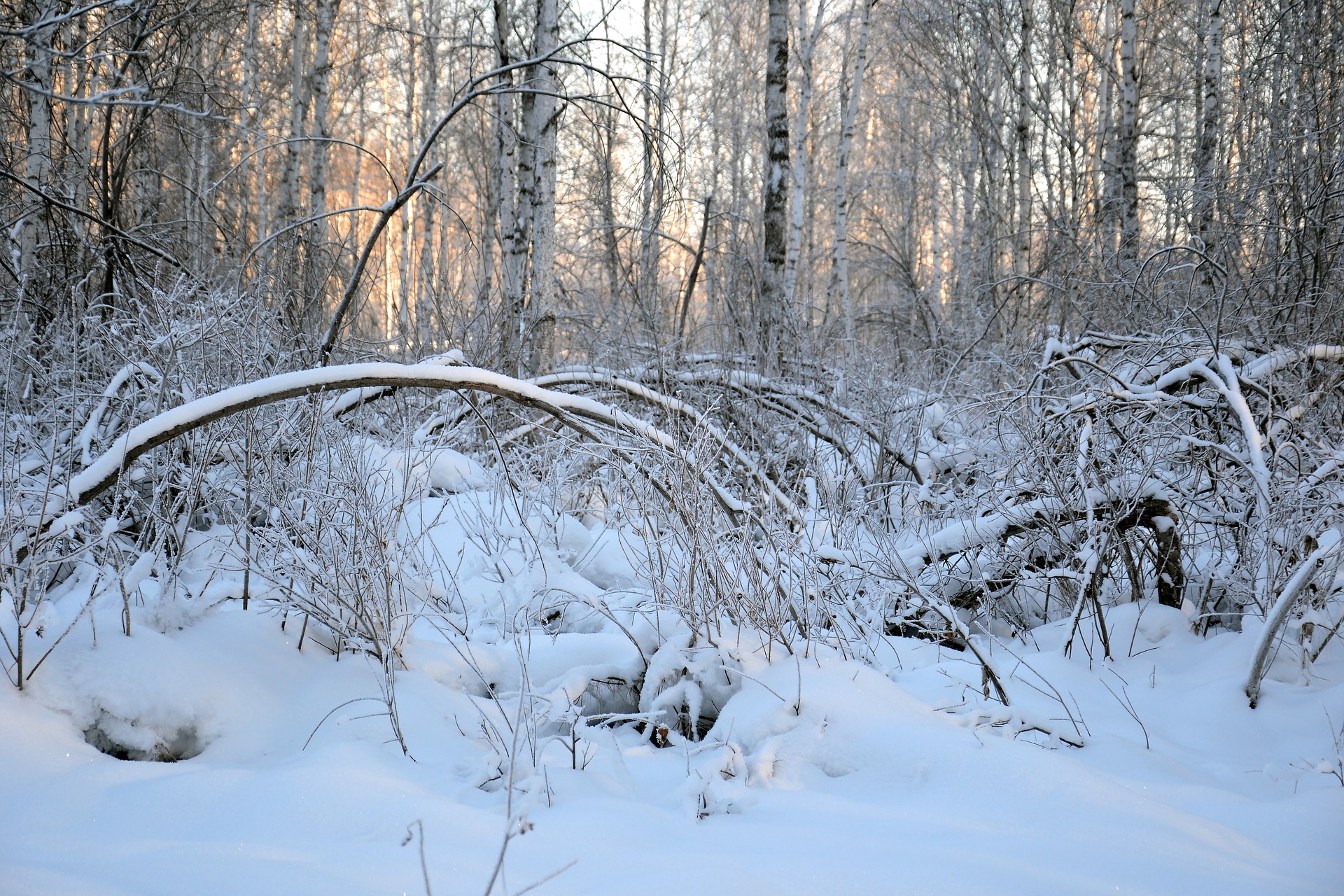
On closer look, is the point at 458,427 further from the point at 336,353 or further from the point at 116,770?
the point at 116,770

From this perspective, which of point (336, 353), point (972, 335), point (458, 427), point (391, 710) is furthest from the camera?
point (972, 335)

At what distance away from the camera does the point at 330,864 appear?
1.61m

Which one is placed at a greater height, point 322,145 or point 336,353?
point 322,145

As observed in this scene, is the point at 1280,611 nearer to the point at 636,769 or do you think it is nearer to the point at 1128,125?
the point at 636,769

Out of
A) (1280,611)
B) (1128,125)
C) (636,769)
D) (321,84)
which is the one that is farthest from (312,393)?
(321,84)

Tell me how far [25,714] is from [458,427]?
2.70 meters

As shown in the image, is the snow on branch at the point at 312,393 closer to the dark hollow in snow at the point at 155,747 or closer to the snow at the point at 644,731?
the snow at the point at 644,731

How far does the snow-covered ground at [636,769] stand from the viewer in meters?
1.64

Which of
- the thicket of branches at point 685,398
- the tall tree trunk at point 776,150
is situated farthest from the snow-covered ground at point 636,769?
the tall tree trunk at point 776,150

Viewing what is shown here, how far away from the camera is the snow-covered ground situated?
1.64 meters

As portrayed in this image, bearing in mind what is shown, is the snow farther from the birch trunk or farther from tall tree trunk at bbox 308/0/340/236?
tall tree trunk at bbox 308/0/340/236

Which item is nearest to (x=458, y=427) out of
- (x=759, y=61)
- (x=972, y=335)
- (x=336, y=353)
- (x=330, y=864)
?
(x=336, y=353)

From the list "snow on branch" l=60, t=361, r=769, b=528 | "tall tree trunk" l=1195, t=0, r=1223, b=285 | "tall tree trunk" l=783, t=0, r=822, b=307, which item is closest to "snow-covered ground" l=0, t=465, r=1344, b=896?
"snow on branch" l=60, t=361, r=769, b=528

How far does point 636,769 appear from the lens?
228 centimetres
